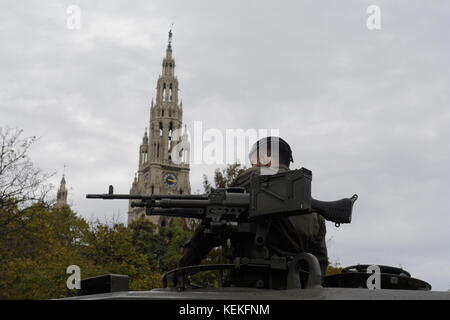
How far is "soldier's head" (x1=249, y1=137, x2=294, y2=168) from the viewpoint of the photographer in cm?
729

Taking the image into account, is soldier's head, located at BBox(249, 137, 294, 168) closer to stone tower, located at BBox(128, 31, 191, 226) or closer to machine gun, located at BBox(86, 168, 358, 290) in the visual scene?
machine gun, located at BBox(86, 168, 358, 290)

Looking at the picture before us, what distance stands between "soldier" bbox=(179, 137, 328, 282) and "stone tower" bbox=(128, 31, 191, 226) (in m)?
123

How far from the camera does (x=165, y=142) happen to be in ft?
449

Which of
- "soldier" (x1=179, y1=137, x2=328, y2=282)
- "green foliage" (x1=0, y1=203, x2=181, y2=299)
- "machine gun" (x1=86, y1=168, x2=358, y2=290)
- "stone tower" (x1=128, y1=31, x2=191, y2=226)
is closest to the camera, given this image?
"machine gun" (x1=86, y1=168, x2=358, y2=290)

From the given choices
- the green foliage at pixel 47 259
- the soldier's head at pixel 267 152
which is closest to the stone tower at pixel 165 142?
the green foliage at pixel 47 259

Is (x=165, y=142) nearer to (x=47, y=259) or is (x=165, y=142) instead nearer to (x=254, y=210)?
(x=47, y=259)

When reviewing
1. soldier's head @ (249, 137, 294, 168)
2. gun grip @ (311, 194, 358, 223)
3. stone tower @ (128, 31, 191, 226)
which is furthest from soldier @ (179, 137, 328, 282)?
stone tower @ (128, 31, 191, 226)

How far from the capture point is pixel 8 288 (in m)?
29.5

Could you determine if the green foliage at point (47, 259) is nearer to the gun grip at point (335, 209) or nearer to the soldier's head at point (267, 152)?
the soldier's head at point (267, 152)

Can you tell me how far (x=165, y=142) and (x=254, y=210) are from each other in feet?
432
